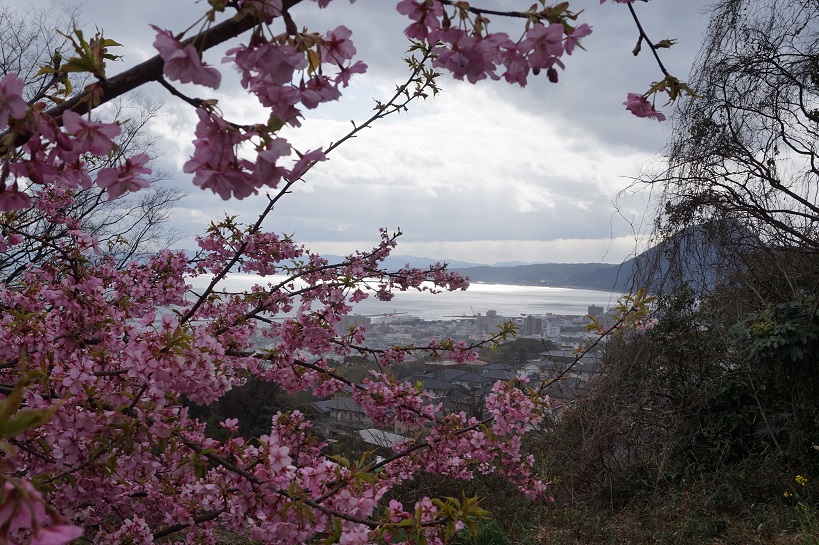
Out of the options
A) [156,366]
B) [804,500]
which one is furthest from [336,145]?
[804,500]

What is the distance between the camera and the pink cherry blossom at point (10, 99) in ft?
2.17

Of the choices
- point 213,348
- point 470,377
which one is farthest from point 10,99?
point 470,377

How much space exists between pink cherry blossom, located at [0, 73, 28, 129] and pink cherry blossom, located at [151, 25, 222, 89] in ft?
0.59

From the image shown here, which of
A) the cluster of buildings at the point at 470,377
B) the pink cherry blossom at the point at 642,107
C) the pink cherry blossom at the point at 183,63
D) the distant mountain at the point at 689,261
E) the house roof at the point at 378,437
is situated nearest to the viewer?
the pink cherry blossom at the point at 183,63

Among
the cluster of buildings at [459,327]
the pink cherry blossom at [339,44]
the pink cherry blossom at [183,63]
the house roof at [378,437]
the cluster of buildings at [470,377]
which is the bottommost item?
the house roof at [378,437]

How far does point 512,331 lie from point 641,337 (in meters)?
3.59

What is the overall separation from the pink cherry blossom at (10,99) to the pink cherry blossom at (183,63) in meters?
0.18

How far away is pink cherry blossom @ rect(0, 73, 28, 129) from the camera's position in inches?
26.1

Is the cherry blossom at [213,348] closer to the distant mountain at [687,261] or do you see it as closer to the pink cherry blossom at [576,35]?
the pink cherry blossom at [576,35]

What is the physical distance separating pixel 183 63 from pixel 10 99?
0.70ft

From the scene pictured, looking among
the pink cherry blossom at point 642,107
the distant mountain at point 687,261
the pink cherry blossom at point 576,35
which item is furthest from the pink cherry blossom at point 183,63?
the distant mountain at point 687,261

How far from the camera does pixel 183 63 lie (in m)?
0.67

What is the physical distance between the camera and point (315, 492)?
1.34 metres

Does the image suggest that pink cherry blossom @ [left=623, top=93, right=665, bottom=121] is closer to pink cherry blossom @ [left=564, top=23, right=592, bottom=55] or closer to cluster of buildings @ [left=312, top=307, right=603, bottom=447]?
pink cherry blossom @ [left=564, top=23, right=592, bottom=55]
